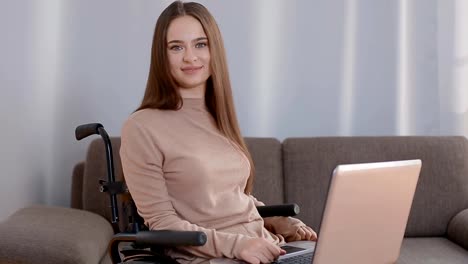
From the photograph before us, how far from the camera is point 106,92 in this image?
332cm

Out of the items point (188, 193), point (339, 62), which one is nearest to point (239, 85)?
point (339, 62)

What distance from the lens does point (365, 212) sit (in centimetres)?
160

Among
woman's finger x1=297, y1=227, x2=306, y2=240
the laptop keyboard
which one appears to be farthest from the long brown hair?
the laptop keyboard

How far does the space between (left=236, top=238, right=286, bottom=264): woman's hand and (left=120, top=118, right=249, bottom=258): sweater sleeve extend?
0.06 m

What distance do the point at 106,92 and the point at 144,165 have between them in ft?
4.80

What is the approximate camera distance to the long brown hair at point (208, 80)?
2.03m

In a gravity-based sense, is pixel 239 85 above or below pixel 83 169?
above

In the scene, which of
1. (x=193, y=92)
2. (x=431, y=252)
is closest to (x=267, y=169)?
(x=431, y=252)

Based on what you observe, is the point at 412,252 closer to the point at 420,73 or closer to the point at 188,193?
the point at 420,73

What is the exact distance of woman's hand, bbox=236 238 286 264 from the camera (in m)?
1.80

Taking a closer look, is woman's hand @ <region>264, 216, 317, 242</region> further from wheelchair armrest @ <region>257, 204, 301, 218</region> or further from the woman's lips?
the woman's lips

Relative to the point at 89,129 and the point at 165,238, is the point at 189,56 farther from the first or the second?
the point at 165,238

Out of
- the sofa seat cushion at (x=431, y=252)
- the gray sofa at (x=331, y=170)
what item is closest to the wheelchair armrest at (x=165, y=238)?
the gray sofa at (x=331, y=170)

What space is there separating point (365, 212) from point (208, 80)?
28.0 inches
